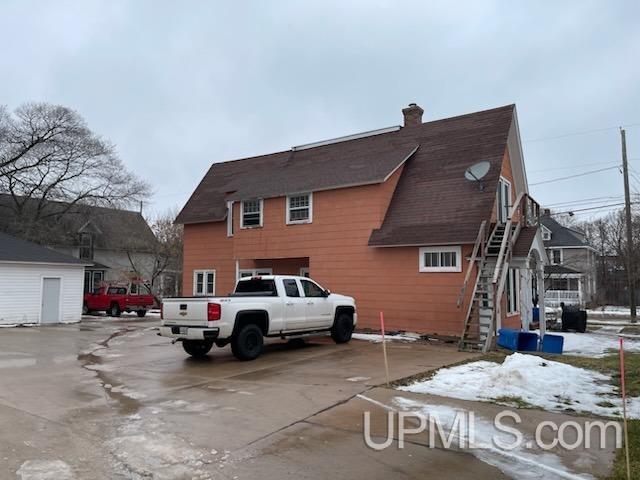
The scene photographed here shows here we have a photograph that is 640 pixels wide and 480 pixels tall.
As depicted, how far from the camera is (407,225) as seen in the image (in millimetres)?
16969

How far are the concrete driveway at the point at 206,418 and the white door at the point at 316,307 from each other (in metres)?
1.35

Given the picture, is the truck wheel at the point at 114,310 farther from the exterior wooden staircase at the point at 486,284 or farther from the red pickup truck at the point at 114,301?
the exterior wooden staircase at the point at 486,284

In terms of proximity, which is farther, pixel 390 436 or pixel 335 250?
pixel 335 250

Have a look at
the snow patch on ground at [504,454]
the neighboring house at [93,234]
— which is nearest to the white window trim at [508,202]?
the snow patch on ground at [504,454]

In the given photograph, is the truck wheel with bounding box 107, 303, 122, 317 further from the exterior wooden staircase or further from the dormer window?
the exterior wooden staircase

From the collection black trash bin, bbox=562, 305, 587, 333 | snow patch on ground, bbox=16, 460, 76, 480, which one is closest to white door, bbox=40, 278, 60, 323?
snow patch on ground, bbox=16, 460, 76, 480

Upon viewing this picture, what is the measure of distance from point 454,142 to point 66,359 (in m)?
14.2

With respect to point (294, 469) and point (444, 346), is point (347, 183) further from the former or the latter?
point (294, 469)

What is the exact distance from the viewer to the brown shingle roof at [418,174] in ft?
53.1

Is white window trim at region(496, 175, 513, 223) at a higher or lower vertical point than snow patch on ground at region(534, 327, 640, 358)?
higher

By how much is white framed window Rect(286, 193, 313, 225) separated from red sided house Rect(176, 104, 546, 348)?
0.13ft

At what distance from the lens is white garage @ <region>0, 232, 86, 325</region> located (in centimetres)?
2166

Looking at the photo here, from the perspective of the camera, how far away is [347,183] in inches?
717

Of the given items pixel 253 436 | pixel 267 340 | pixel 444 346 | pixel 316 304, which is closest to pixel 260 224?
pixel 267 340
